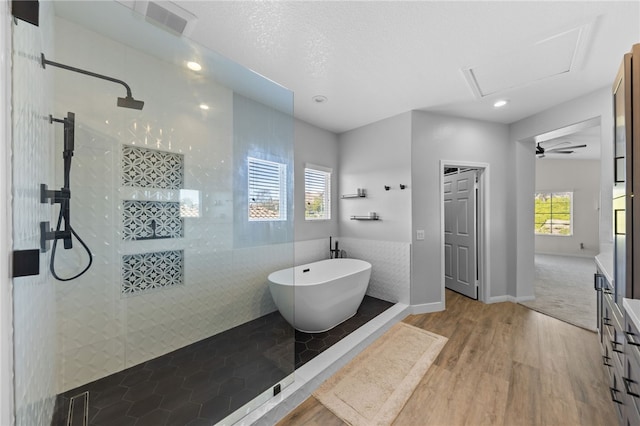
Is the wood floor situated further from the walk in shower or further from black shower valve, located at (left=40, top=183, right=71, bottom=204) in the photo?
black shower valve, located at (left=40, top=183, right=71, bottom=204)

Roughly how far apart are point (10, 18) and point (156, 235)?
1.53 m

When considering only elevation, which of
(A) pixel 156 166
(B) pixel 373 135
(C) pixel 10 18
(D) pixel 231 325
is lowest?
(D) pixel 231 325

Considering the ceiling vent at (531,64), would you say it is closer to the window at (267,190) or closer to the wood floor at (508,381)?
the window at (267,190)

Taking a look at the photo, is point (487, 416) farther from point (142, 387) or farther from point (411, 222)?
point (142, 387)

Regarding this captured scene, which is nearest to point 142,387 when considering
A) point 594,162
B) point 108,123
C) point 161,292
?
point 161,292

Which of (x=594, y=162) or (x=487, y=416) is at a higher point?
(x=594, y=162)

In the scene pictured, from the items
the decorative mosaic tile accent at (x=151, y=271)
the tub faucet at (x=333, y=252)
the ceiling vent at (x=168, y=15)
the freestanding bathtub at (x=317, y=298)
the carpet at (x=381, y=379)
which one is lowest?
the carpet at (x=381, y=379)

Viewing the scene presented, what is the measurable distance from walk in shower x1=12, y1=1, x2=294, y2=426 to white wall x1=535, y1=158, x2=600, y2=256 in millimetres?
8247

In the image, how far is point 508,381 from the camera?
187 centimetres

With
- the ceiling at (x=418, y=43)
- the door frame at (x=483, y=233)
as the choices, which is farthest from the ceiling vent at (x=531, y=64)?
the door frame at (x=483, y=233)

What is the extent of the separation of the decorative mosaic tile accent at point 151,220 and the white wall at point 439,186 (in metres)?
2.75

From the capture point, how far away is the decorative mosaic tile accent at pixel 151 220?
185 cm

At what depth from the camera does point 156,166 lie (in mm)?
1937

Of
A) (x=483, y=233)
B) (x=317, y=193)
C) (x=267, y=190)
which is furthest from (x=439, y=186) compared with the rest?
(x=267, y=190)
